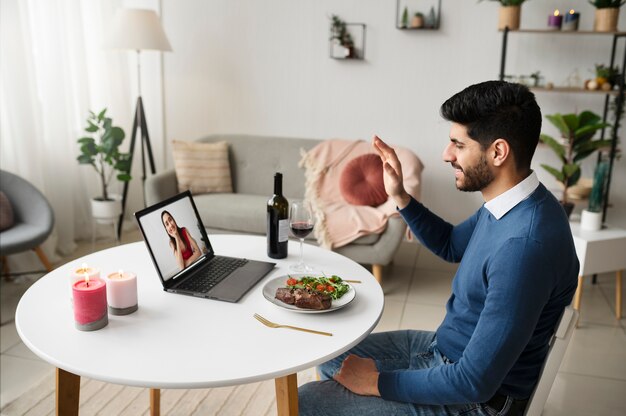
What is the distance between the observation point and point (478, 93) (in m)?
1.25

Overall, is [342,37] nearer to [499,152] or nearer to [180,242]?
[180,242]

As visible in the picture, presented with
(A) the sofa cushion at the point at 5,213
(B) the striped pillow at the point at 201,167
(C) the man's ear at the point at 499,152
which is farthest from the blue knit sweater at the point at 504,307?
(B) the striped pillow at the point at 201,167

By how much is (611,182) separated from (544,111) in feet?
2.16

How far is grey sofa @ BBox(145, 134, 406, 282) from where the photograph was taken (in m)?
3.16

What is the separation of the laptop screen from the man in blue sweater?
19.5 inches

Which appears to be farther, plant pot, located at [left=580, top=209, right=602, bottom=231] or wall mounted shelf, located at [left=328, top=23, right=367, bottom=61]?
wall mounted shelf, located at [left=328, top=23, right=367, bottom=61]

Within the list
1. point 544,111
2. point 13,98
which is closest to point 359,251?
point 544,111

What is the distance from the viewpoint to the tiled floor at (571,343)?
2.26 m

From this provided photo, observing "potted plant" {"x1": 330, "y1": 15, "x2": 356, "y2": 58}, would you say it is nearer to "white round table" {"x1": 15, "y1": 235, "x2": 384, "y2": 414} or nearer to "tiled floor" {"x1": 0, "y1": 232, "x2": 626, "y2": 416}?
"tiled floor" {"x1": 0, "y1": 232, "x2": 626, "y2": 416}

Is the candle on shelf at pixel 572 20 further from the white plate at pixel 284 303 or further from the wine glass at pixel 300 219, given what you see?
the white plate at pixel 284 303

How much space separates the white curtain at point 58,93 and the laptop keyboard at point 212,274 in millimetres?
2237

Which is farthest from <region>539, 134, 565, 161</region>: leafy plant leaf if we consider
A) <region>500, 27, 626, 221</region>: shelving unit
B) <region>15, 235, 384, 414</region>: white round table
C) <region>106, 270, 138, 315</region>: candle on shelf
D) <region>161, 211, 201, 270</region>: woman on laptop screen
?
<region>106, 270, 138, 315</region>: candle on shelf

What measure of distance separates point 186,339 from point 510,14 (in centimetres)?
300

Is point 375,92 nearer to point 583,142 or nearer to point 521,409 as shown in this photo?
point 583,142
